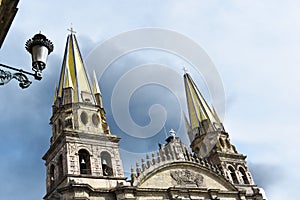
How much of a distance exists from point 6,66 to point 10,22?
194cm

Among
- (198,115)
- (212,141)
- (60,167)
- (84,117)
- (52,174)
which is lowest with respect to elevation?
(60,167)

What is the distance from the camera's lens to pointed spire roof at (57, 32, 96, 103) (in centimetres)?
2428

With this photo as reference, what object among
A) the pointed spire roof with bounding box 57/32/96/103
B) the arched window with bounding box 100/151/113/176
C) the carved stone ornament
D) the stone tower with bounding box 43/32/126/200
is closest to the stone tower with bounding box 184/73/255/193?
the carved stone ornament

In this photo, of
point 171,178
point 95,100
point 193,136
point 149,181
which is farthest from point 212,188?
point 95,100

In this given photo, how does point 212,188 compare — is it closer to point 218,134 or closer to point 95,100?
point 218,134

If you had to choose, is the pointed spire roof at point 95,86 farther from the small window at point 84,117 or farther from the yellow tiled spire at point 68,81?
the small window at point 84,117

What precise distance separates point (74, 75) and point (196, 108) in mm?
12895

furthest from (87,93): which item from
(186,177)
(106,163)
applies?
(186,177)

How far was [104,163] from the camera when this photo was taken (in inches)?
846

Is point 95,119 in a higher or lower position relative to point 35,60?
higher

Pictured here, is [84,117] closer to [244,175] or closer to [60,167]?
[60,167]

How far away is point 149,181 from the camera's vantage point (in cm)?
2147

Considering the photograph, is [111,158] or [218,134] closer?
[111,158]

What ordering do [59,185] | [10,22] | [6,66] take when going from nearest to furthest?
[6,66], [10,22], [59,185]
